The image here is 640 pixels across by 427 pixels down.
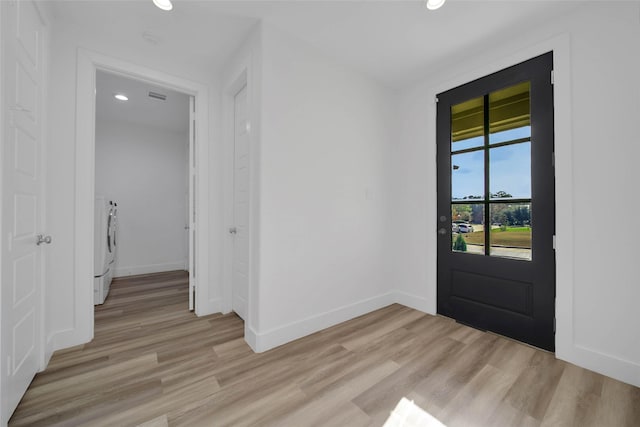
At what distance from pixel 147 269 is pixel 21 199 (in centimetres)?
363

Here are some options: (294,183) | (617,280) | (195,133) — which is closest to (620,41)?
(617,280)

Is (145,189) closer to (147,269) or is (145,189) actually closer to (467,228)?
(147,269)

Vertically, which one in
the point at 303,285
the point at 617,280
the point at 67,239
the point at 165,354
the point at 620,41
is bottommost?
the point at 165,354

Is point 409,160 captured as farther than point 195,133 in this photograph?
Yes

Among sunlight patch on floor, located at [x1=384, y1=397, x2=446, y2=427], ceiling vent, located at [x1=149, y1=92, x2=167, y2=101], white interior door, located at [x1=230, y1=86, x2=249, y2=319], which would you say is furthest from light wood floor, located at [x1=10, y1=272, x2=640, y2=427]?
ceiling vent, located at [x1=149, y1=92, x2=167, y2=101]

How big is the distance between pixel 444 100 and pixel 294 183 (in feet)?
6.15

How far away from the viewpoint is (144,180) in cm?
457

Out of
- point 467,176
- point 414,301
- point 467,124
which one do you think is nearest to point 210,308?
point 414,301

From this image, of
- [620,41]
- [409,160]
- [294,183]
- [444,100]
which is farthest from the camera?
[409,160]

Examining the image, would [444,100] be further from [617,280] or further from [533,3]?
[617,280]

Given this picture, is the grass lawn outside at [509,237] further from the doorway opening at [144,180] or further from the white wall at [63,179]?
the doorway opening at [144,180]

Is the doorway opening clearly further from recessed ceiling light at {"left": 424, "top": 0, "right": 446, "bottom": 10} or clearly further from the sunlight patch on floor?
the sunlight patch on floor

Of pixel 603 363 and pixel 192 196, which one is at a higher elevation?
pixel 192 196

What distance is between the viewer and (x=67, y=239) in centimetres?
205
